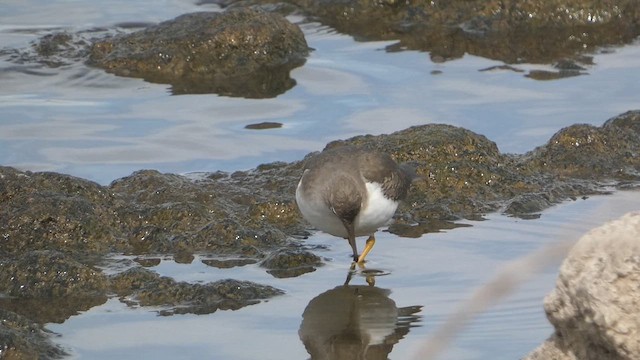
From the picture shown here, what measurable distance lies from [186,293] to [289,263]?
28.6 inches

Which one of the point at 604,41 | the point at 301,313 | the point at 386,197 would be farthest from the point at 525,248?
the point at 604,41

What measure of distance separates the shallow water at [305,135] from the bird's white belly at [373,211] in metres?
0.27

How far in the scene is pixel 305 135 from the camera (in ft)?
28.2

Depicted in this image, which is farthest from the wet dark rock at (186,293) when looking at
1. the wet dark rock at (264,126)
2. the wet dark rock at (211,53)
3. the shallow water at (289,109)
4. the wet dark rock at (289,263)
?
the wet dark rock at (211,53)

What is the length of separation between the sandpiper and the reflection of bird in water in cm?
35

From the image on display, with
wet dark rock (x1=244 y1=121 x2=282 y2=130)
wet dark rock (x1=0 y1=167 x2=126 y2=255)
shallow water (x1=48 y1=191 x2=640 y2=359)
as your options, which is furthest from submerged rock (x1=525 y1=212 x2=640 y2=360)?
wet dark rock (x1=244 y1=121 x2=282 y2=130)

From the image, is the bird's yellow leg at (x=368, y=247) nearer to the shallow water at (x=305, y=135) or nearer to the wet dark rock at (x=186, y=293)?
the shallow water at (x=305, y=135)

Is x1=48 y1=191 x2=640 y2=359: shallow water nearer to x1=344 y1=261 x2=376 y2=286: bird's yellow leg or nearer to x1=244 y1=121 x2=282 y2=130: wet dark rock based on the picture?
x1=344 y1=261 x2=376 y2=286: bird's yellow leg

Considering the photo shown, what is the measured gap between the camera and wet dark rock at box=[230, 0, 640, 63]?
10.5 m

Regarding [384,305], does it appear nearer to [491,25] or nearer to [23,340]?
[23,340]

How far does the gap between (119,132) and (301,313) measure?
356 cm

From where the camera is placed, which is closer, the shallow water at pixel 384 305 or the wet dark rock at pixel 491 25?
the shallow water at pixel 384 305

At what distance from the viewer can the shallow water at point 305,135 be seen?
5.27m

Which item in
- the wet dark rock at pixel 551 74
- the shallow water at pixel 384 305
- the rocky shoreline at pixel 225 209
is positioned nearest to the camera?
the shallow water at pixel 384 305
